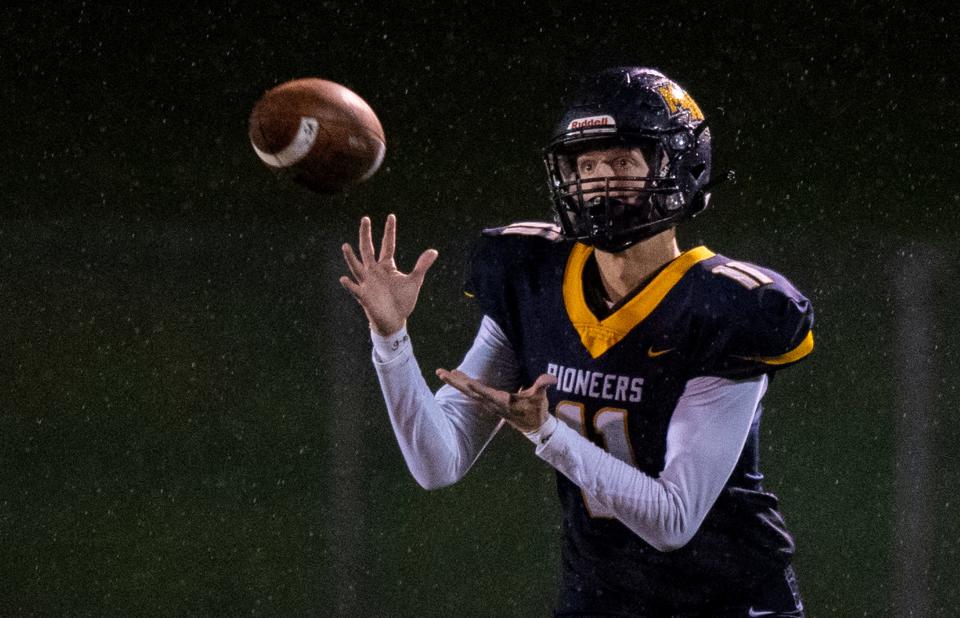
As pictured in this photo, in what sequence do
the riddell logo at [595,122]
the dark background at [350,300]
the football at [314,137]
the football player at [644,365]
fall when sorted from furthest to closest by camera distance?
the dark background at [350,300] → the football at [314,137] → the riddell logo at [595,122] → the football player at [644,365]

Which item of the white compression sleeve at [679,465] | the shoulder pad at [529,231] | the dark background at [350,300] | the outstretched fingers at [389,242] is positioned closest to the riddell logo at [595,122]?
the shoulder pad at [529,231]

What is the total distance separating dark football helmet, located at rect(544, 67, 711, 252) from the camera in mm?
1864

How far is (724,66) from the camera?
390 centimetres

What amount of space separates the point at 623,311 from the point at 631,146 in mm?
281

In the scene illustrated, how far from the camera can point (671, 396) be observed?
1846mm

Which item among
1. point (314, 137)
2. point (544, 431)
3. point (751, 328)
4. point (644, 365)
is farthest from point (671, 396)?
point (314, 137)

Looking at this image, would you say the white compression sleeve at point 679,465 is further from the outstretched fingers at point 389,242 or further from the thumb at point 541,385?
the outstretched fingers at point 389,242

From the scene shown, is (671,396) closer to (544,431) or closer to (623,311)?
(623,311)

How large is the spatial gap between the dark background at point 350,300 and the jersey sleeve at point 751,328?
205 centimetres

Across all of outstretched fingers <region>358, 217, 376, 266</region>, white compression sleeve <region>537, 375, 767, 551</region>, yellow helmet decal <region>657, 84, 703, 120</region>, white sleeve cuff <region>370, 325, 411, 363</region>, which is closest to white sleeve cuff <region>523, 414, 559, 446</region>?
white compression sleeve <region>537, 375, 767, 551</region>

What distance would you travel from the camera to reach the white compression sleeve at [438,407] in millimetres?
1892

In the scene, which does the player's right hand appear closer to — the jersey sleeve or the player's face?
the player's face

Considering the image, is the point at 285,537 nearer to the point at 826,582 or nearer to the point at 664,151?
the point at 826,582

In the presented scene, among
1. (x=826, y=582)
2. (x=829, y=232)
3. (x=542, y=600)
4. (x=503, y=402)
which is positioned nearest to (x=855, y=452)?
(x=826, y=582)
